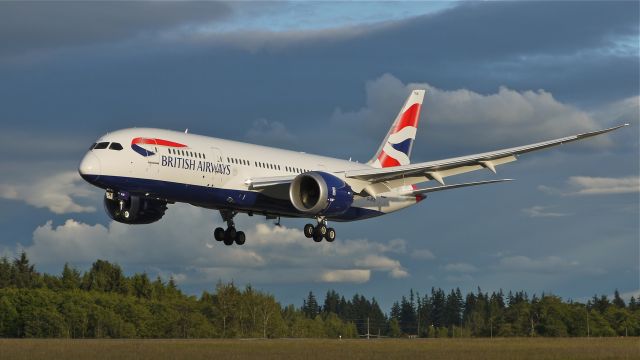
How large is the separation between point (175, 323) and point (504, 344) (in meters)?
51.4

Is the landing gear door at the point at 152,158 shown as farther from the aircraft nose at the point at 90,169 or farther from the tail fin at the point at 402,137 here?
the tail fin at the point at 402,137

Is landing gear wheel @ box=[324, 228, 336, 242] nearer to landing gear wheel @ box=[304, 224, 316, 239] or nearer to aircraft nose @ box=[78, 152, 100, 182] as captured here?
landing gear wheel @ box=[304, 224, 316, 239]

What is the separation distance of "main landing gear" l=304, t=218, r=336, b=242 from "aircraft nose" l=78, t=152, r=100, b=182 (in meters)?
15.9

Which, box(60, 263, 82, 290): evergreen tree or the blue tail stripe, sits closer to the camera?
the blue tail stripe

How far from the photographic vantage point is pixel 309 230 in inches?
2557

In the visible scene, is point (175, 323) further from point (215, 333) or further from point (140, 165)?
point (140, 165)

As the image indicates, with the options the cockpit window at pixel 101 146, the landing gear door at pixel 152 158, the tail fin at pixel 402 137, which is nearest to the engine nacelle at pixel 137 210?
the landing gear door at pixel 152 158

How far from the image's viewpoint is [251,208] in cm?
6228

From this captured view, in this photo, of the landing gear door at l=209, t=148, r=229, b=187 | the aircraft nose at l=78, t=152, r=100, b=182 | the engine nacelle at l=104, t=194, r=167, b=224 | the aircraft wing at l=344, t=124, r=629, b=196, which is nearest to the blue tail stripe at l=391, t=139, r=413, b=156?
the aircraft wing at l=344, t=124, r=629, b=196

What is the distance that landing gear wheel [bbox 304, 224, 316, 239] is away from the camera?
64875 millimetres

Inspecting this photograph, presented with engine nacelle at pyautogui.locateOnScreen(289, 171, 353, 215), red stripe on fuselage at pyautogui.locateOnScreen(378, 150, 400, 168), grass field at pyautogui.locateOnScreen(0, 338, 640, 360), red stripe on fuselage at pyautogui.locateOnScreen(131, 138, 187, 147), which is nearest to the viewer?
grass field at pyautogui.locateOnScreen(0, 338, 640, 360)

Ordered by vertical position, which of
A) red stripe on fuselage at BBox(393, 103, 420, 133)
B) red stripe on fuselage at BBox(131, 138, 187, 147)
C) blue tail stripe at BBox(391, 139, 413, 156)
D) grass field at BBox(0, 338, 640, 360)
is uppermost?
red stripe on fuselage at BBox(393, 103, 420, 133)

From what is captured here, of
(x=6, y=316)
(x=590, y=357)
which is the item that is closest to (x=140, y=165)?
(x=590, y=357)

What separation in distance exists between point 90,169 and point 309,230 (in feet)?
53.8
